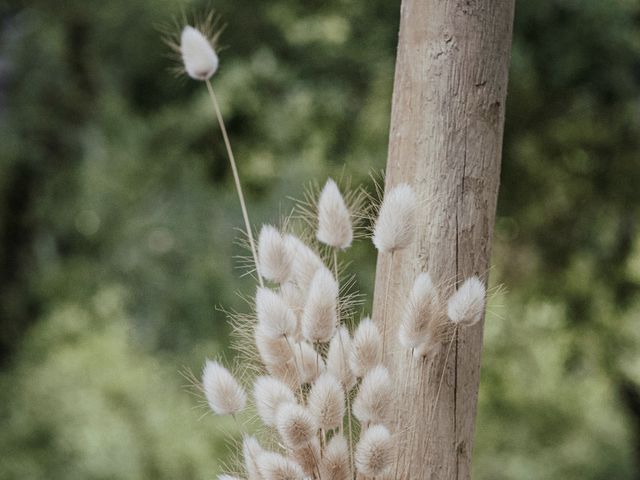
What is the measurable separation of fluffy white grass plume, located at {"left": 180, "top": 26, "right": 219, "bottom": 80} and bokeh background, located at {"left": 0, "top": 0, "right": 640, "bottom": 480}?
5.91 ft

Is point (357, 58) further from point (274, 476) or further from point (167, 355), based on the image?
point (274, 476)

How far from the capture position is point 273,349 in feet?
2.50

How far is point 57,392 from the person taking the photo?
10.2ft

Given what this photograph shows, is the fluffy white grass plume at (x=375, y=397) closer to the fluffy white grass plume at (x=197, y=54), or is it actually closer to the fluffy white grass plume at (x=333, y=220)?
the fluffy white grass plume at (x=333, y=220)

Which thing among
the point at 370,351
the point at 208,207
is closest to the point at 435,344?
the point at 370,351

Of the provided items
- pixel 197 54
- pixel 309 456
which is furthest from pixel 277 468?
pixel 197 54

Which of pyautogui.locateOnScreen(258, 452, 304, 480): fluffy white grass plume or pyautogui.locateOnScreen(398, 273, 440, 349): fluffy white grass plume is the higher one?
pyautogui.locateOnScreen(398, 273, 440, 349): fluffy white grass plume

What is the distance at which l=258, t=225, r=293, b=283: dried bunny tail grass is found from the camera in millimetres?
752

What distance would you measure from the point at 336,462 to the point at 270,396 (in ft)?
0.26

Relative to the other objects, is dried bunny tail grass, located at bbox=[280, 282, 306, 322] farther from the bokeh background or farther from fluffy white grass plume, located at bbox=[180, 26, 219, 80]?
the bokeh background

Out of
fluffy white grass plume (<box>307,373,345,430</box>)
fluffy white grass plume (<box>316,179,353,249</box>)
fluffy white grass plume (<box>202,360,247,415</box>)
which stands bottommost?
fluffy white grass plume (<box>307,373,345,430</box>)

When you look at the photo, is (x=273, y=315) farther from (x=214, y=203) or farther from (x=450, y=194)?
(x=214, y=203)

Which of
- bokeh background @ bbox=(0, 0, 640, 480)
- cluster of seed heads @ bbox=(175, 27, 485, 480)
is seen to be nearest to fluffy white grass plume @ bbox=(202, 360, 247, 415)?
cluster of seed heads @ bbox=(175, 27, 485, 480)

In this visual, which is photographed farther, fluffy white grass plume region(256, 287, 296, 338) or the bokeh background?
the bokeh background
